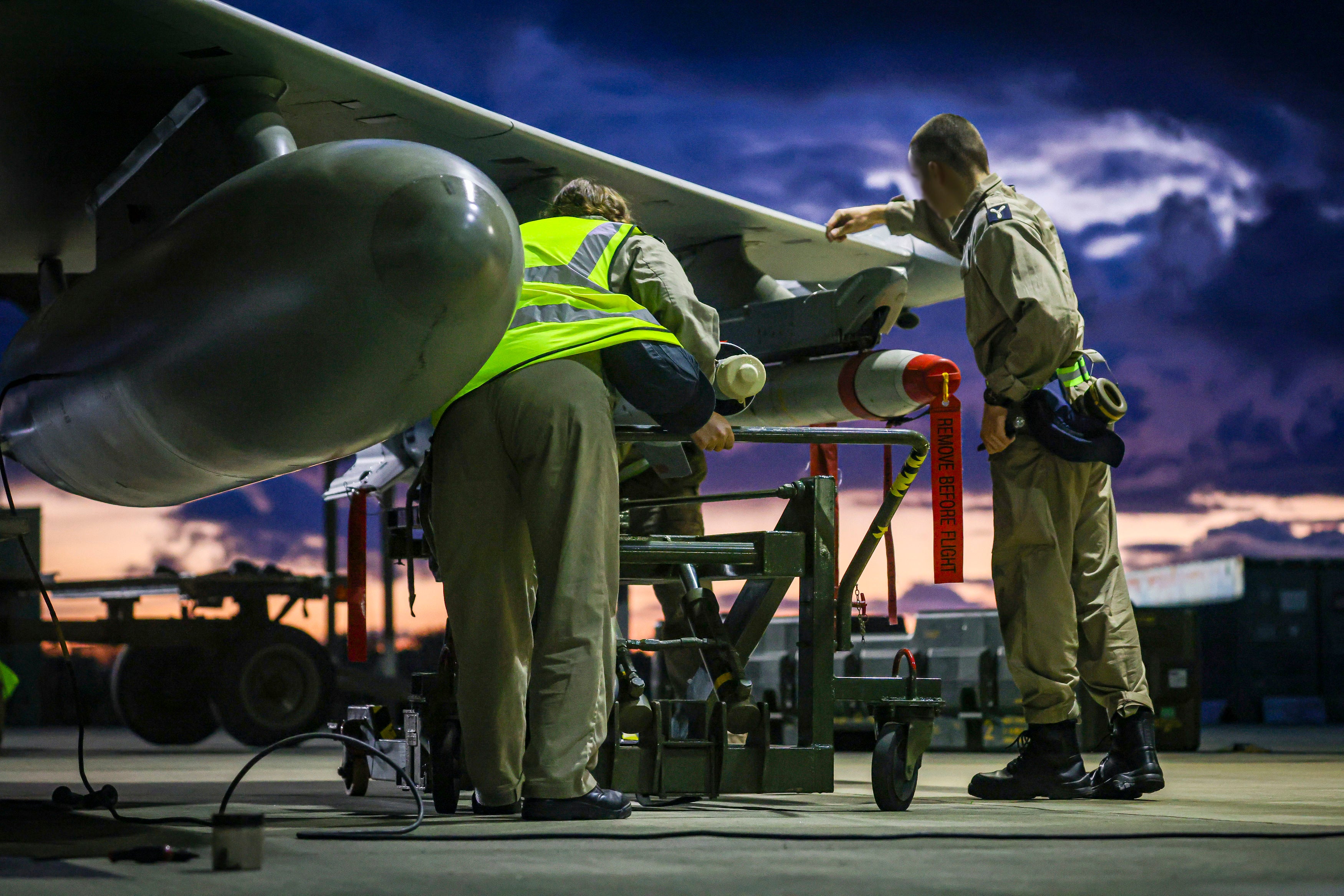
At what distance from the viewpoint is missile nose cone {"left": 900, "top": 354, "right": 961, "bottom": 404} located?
6375 mm

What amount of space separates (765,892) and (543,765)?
1.22 m

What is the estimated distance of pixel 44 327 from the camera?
13.9 ft

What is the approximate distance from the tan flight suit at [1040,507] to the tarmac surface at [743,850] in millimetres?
413

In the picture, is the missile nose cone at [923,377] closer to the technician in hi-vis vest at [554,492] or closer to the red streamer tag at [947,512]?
the red streamer tag at [947,512]

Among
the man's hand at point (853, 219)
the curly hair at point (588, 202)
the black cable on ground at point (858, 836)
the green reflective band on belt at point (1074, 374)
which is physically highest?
the man's hand at point (853, 219)

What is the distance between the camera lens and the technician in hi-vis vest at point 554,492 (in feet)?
11.2

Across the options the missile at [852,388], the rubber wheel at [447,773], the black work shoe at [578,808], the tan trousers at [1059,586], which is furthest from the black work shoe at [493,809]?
the missile at [852,388]

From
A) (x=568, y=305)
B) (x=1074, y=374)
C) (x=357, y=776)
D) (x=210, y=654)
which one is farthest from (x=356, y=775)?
(x=210, y=654)

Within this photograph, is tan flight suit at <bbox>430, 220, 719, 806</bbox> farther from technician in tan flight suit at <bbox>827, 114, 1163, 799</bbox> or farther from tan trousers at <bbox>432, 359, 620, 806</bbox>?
technician in tan flight suit at <bbox>827, 114, 1163, 799</bbox>

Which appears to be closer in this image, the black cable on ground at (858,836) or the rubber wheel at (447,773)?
the black cable on ground at (858,836)

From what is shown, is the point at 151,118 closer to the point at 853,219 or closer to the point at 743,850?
the point at 853,219

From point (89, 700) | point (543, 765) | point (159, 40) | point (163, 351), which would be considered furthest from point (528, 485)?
point (89, 700)

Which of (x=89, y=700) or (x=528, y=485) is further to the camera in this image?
(x=89, y=700)

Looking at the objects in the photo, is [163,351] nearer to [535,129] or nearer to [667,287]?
[667,287]
